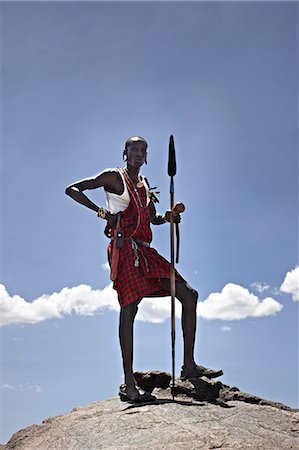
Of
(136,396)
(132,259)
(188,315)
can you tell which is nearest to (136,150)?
(132,259)

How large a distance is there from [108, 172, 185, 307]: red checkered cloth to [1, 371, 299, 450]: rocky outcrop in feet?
3.86

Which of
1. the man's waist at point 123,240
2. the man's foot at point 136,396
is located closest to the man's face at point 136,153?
the man's waist at point 123,240

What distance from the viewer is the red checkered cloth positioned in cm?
707

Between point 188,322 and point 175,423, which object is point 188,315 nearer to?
point 188,322

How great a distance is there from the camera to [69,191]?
738 cm

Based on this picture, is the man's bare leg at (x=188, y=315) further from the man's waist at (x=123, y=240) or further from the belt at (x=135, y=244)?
the man's waist at (x=123, y=240)

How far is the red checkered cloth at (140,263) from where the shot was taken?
707 centimetres

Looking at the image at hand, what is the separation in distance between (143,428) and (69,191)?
2.88m

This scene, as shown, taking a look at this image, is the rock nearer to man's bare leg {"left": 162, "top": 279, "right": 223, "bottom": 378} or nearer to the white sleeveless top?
man's bare leg {"left": 162, "top": 279, "right": 223, "bottom": 378}

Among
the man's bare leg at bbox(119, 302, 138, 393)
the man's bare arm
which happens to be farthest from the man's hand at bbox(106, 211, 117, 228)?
the man's bare leg at bbox(119, 302, 138, 393)

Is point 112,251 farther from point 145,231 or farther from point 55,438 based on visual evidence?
point 55,438

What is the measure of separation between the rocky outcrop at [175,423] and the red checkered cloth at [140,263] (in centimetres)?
118

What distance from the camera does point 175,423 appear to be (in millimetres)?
5996

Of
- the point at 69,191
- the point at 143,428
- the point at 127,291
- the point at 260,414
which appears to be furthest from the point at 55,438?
the point at 69,191
